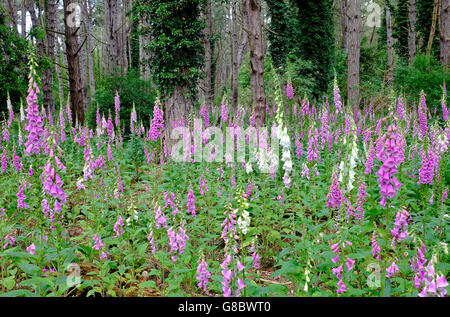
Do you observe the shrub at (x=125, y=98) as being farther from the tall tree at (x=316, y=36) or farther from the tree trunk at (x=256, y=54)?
the tall tree at (x=316, y=36)

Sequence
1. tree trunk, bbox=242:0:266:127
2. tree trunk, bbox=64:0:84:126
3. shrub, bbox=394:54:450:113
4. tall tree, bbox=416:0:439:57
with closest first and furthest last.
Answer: tree trunk, bbox=242:0:266:127, shrub, bbox=394:54:450:113, tree trunk, bbox=64:0:84:126, tall tree, bbox=416:0:439:57

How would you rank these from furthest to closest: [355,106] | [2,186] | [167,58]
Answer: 1. [355,106]
2. [167,58]
3. [2,186]

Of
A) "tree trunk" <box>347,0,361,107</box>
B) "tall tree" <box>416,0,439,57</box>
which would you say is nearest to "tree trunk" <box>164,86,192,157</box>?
"tree trunk" <box>347,0,361,107</box>

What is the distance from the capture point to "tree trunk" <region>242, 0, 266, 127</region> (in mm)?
6855

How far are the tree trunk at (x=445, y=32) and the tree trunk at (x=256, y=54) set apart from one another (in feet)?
30.4

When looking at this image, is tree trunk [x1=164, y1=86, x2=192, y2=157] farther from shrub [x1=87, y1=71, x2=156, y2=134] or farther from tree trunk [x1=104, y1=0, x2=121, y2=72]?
tree trunk [x1=104, y1=0, x2=121, y2=72]

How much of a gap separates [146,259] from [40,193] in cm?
129

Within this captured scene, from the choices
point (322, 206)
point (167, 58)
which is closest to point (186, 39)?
point (167, 58)

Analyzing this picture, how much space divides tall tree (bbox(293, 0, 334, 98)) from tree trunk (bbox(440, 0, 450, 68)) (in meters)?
7.00

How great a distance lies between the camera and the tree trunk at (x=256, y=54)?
6855mm

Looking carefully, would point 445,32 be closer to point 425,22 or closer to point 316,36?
point 316,36

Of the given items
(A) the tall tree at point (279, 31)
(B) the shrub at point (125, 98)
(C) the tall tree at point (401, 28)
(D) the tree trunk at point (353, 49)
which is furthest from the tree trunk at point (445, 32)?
(C) the tall tree at point (401, 28)

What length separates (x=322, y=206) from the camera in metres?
4.44

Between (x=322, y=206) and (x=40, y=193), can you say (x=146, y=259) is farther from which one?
(x=322, y=206)
